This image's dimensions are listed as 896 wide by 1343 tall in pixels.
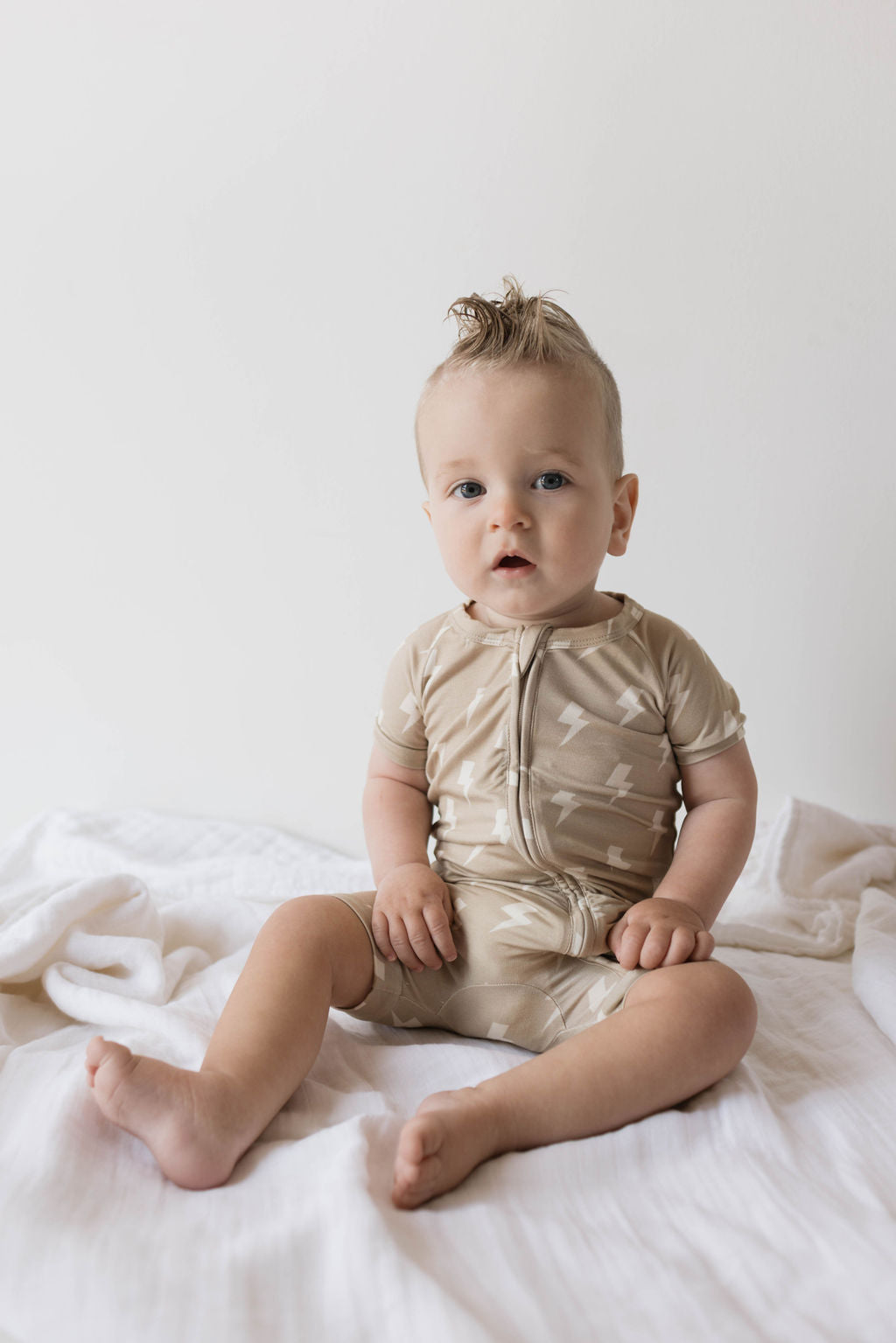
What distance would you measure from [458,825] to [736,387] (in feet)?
2.26

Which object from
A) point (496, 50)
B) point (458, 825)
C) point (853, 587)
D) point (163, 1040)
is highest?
point (496, 50)

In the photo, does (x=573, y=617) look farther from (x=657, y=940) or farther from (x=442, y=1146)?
(x=442, y=1146)

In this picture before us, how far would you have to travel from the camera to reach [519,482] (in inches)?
36.6

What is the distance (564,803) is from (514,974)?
154 millimetres

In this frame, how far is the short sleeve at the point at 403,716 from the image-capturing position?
106 centimetres

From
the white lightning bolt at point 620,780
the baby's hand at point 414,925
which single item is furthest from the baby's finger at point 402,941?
the white lightning bolt at point 620,780

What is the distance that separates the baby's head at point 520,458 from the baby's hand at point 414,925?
0.86 ft

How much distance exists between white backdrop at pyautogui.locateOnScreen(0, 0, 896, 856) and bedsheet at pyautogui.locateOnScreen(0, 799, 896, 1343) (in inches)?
18.9

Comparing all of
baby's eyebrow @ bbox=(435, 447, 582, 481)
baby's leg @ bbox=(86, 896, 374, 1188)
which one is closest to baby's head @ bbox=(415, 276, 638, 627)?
baby's eyebrow @ bbox=(435, 447, 582, 481)

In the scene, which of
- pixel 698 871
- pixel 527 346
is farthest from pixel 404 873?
pixel 527 346

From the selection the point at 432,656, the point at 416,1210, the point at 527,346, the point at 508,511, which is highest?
the point at 527,346

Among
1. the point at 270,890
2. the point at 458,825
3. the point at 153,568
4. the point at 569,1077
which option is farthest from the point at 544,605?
the point at 153,568

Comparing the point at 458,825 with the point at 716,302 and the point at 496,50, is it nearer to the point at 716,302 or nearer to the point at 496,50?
the point at 716,302

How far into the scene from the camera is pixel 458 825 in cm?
103
